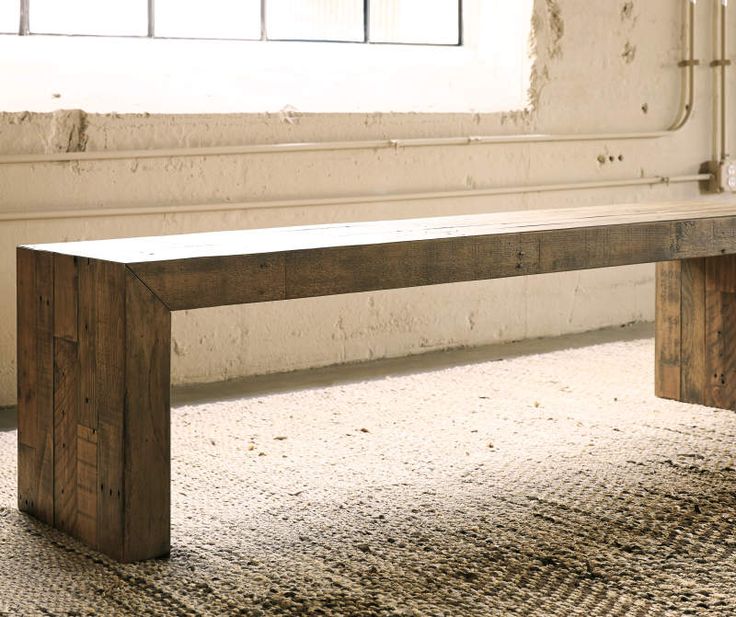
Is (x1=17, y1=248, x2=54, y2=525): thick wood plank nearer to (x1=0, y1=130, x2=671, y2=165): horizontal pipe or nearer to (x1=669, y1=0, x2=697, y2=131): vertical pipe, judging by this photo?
(x1=0, y1=130, x2=671, y2=165): horizontal pipe

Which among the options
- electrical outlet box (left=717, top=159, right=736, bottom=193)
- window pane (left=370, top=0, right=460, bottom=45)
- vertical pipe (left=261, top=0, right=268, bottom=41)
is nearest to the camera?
vertical pipe (left=261, top=0, right=268, bottom=41)

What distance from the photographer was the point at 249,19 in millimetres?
3885

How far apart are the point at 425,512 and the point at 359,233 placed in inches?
22.0

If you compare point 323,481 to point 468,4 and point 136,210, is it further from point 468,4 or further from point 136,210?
point 468,4

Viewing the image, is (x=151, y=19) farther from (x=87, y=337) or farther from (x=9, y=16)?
(x=87, y=337)

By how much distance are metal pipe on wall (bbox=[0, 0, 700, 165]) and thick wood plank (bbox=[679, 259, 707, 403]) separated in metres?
1.13

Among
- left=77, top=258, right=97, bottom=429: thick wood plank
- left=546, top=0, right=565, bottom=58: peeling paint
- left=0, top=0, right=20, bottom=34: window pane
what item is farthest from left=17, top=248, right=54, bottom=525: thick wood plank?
left=546, top=0, right=565, bottom=58: peeling paint

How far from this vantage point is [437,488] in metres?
2.38

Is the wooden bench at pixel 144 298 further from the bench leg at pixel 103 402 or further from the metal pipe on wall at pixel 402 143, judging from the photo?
the metal pipe on wall at pixel 402 143

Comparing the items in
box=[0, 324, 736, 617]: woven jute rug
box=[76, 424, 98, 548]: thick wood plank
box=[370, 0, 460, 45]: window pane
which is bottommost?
box=[0, 324, 736, 617]: woven jute rug

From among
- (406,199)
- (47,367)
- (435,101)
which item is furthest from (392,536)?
(435,101)

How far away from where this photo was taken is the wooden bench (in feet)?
6.37

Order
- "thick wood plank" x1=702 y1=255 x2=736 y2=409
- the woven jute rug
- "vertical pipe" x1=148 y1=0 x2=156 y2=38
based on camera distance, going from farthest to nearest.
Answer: "vertical pipe" x1=148 y1=0 x2=156 y2=38 → "thick wood plank" x1=702 y1=255 x2=736 y2=409 → the woven jute rug

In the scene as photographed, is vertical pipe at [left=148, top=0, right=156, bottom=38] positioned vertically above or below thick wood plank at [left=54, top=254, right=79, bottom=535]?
above
